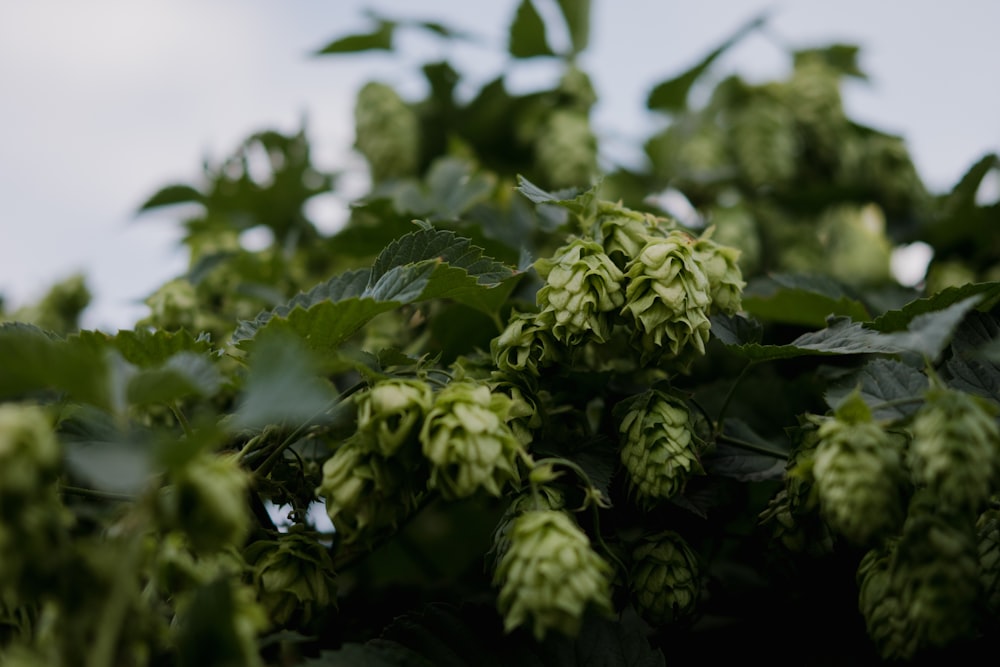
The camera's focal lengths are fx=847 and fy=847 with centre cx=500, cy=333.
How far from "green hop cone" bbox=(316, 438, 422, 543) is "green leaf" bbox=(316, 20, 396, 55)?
1.70 m

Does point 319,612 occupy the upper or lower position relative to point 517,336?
lower

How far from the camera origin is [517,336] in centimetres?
107

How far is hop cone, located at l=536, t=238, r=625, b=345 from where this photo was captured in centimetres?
104

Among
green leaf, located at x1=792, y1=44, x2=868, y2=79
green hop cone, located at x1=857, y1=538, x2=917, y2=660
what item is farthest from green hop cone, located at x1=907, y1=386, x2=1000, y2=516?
green leaf, located at x1=792, y1=44, x2=868, y2=79

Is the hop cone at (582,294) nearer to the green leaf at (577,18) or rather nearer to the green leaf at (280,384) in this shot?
the green leaf at (280,384)

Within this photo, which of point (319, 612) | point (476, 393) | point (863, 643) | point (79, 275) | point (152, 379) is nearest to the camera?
point (152, 379)

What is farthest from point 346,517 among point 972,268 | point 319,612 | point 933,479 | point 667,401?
point 972,268

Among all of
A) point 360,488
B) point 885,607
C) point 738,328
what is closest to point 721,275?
point 738,328

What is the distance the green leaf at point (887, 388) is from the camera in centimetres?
93

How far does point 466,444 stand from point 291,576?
294mm

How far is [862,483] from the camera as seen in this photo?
830 mm

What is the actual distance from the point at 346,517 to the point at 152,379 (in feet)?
0.89

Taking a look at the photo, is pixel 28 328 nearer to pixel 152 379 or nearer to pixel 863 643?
pixel 152 379

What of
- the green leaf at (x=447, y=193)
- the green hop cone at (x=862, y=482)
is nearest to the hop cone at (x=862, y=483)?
the green hop cone at (x=862, y=482)
